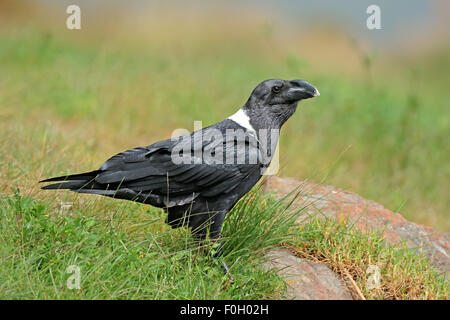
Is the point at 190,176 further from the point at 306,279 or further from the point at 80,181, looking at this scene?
the point at 306,279

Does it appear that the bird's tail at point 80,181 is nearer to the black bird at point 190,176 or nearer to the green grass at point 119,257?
the black bird at point 190,176

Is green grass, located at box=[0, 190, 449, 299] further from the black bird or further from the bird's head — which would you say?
the bird's head

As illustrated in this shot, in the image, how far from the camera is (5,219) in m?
3.80

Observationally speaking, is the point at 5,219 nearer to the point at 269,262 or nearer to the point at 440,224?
the point at 269,262

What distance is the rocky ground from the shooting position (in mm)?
3752

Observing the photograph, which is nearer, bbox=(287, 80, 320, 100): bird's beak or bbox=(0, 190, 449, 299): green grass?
bbox=(0, 190, 449, 299): green grass

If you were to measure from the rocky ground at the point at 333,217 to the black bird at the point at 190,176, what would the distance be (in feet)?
1.54

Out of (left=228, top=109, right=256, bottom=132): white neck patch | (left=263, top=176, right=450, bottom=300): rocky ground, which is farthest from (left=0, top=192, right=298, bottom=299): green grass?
(left=228, top=109, right=256, bottom=132): white neck patch

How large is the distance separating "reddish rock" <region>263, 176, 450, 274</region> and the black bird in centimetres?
69

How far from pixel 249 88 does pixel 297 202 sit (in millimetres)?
4395

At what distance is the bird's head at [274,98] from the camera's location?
13.6 ft

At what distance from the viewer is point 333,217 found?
4.62 m

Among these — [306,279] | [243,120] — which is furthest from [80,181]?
[306,279]
